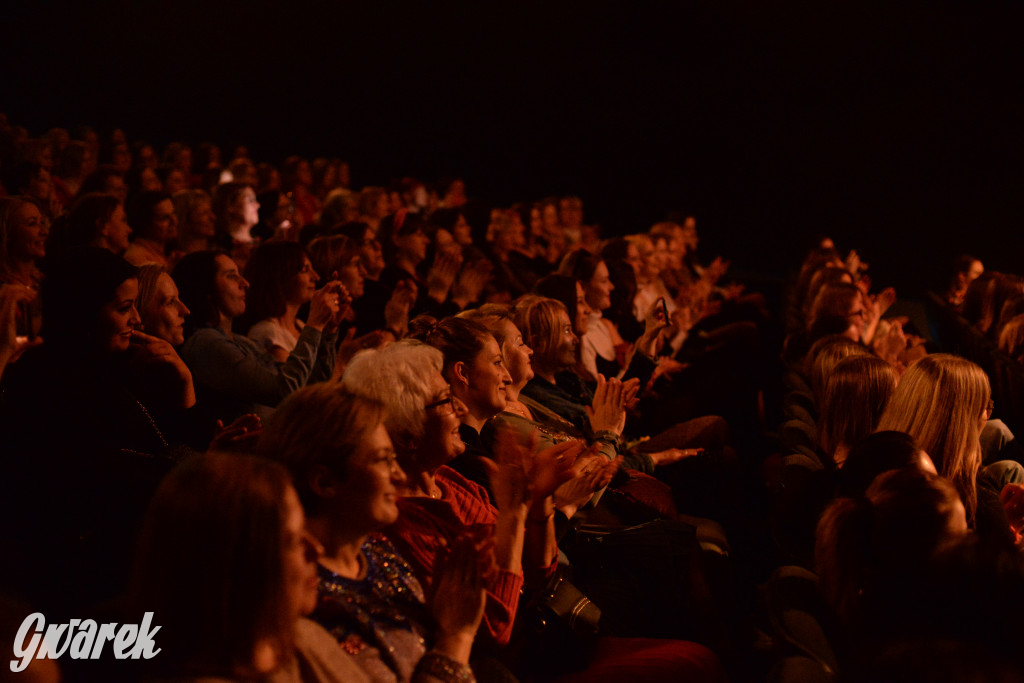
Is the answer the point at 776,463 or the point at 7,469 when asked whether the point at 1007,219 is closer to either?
the point at 776,463

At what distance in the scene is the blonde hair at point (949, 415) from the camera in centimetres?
234

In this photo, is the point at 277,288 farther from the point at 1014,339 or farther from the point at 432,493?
the point at 1014,339

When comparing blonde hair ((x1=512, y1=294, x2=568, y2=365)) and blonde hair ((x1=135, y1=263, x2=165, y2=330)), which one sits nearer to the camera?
blonde hair ((x1=135, y1=263, x2=165, y2=330))

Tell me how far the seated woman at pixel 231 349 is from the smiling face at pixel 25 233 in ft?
1.80

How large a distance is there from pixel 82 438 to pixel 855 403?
6.61ft

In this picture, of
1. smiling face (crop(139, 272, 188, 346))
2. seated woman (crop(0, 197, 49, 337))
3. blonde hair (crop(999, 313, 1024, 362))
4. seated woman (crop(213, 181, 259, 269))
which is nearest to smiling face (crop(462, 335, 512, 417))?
smiling face (crop(139, 272, 188, 346))

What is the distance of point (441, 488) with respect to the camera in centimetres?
195

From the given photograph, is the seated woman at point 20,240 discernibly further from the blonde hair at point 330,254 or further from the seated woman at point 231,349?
the blonde hair at point 330,254

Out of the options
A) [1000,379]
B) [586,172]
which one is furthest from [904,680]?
[586,172]

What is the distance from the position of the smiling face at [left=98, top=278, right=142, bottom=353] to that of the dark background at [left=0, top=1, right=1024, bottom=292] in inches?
377

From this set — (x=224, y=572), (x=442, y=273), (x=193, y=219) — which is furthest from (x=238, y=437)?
(x=193, y=219)

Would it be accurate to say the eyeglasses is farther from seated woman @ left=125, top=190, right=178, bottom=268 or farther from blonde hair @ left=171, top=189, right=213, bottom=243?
blonde hair @ left=171, top=189, right=213, bottom=243

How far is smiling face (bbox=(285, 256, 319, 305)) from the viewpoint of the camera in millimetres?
3050

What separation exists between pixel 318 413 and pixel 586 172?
Result: 11430 millimetres
